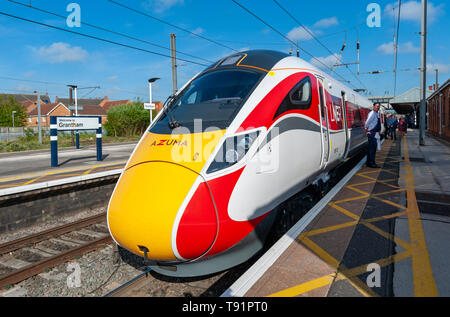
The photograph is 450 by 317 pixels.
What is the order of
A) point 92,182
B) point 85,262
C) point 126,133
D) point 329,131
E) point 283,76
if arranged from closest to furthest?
1. point 283,76
2. point 85,262
3. point 329,131
4. point 92,182
5. point 126,133

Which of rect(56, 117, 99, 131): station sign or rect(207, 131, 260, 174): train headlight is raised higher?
rect(56, 117, 99, 131): station sign

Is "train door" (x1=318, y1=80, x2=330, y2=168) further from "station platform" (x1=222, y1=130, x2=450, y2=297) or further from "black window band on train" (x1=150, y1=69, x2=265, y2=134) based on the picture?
"black window band on train" (x1=150, y1=69, x2=265, y2=134)

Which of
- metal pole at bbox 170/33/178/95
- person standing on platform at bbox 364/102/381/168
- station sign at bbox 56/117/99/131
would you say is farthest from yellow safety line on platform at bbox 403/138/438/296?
metal pole at bbox 170/33/178/95

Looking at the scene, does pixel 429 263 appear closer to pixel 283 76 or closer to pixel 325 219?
→ pixel 325 219

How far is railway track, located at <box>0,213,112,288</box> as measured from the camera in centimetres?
450

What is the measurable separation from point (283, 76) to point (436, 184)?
4912 millimetres

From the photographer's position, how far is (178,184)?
2.92m

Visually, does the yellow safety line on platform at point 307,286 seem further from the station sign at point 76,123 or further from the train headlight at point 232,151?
the station sign at point 76,123

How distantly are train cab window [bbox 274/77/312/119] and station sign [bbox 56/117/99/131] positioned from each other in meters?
8.85

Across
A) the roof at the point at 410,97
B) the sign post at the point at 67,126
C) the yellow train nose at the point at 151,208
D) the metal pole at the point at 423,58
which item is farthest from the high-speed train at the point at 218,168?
the roof at the point at 410,97

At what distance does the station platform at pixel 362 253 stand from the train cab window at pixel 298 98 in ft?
5.20

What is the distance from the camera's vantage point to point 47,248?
548cm

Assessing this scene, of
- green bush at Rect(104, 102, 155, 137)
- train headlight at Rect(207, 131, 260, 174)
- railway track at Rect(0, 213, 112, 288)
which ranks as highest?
green bush at Rect(104, 102, 155, 137)
